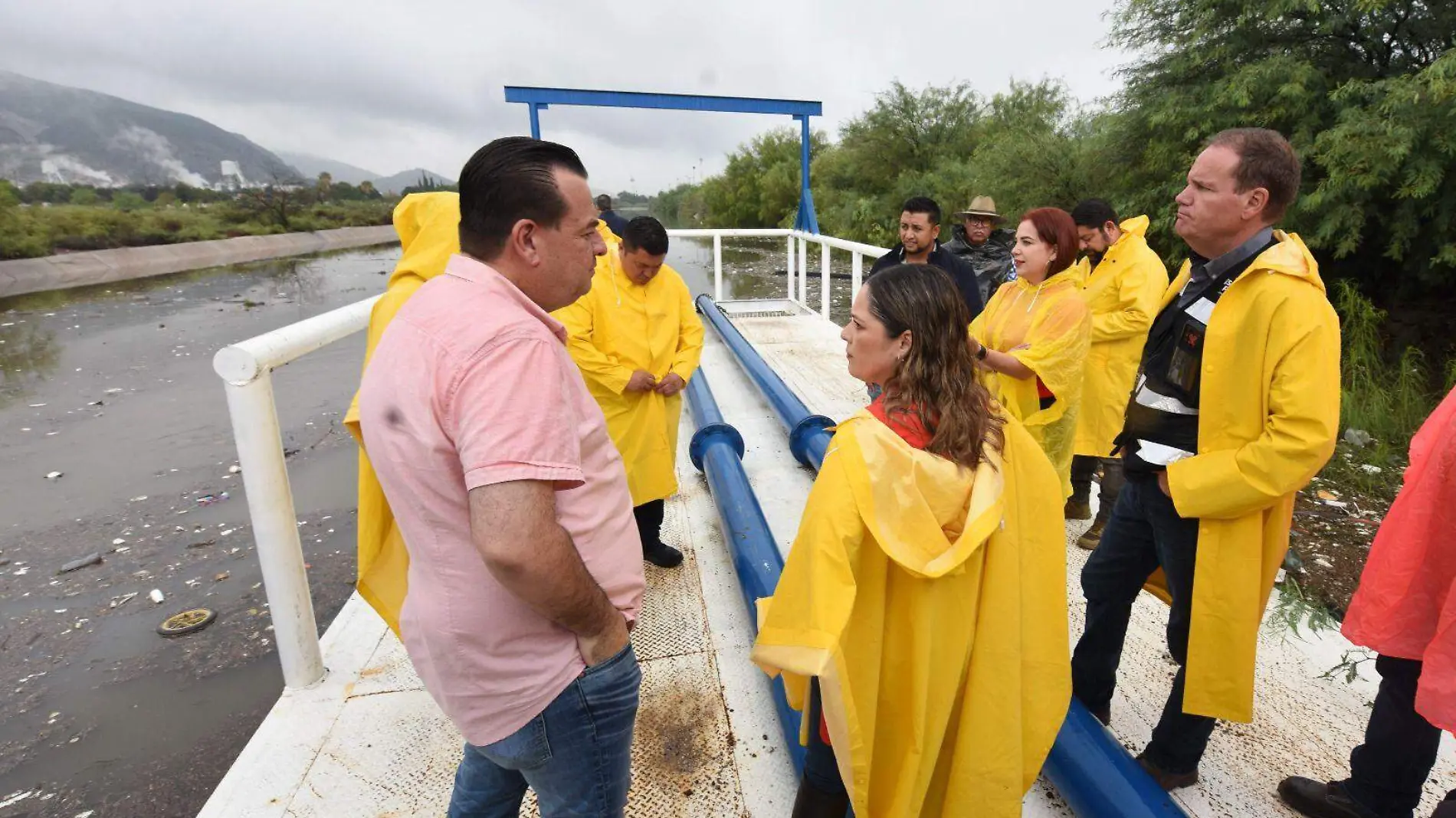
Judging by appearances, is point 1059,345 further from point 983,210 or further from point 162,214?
point 162,214

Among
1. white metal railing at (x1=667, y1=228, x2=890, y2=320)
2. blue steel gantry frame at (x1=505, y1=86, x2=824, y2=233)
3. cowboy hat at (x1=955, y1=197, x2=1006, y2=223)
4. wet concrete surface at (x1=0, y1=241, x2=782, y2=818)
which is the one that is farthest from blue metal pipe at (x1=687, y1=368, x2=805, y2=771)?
blue steel gantry frame at (x1=505, y1=86, x2=824, y2=233)

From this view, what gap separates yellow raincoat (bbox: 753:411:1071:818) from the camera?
1.28 m

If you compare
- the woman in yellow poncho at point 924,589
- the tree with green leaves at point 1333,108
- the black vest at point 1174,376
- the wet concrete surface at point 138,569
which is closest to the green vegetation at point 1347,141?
the tree with green leaves at point 1333,108

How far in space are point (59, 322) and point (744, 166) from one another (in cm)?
4402

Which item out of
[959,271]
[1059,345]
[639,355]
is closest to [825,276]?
[959,271]

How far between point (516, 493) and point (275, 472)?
1468 mm

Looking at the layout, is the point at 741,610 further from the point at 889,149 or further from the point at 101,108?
the point at 101,108

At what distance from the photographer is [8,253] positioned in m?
19.8

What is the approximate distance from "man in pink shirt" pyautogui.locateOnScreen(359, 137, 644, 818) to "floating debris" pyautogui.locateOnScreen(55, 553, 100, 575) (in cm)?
388

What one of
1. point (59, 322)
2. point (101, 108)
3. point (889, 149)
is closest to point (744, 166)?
point (889, 149)

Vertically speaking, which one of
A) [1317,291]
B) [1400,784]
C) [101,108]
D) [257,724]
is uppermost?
Answer: [101,108]

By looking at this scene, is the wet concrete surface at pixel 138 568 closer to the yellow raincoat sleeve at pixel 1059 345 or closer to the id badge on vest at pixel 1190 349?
the id badge on vest at pixel 1190 349

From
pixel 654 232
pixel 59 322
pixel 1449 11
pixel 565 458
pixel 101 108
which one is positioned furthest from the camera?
pixel 101 108

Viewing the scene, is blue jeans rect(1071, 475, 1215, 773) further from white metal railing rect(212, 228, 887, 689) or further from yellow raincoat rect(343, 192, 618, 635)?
white metal railing rect(212, 228, 887, 689)
